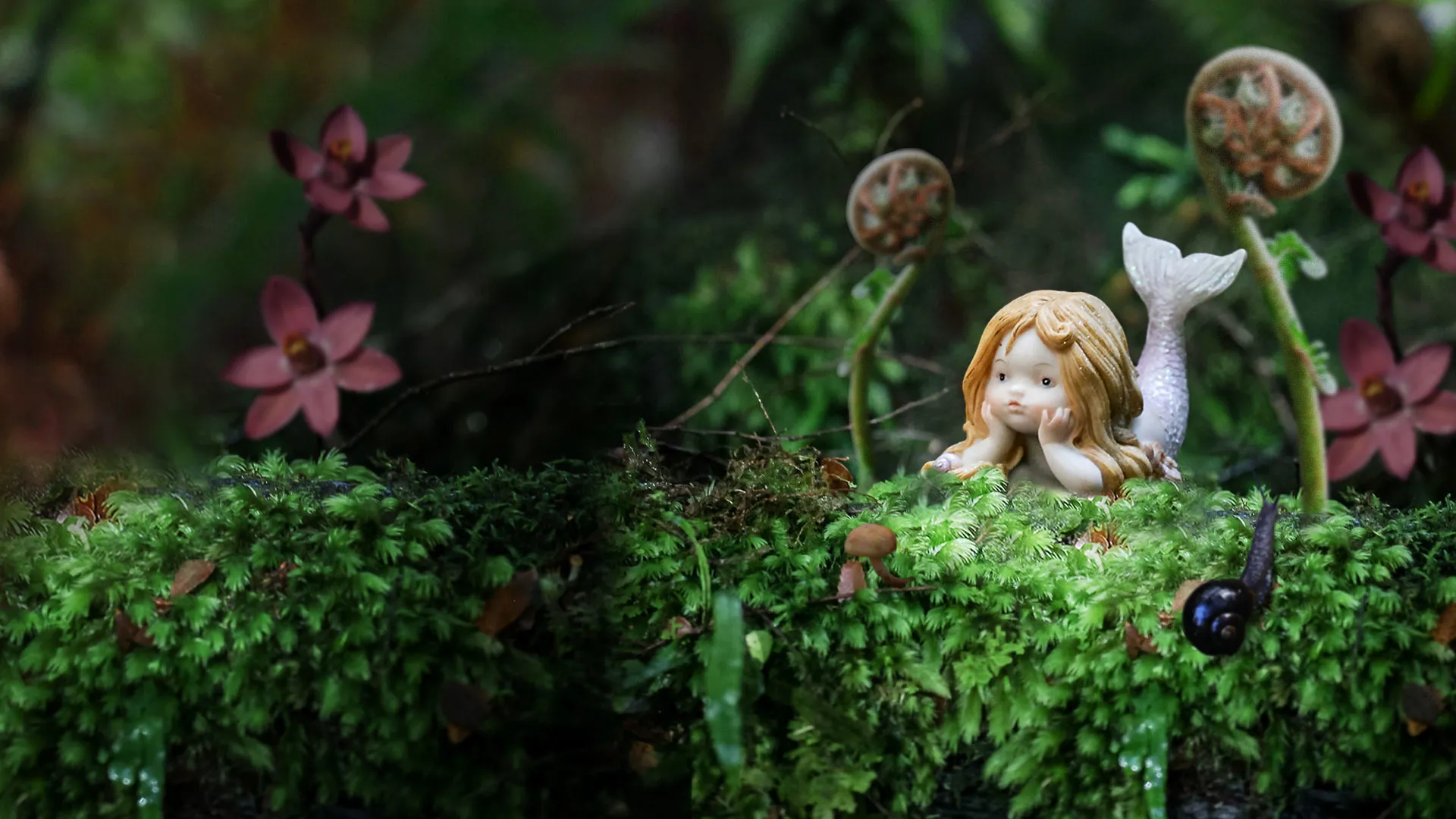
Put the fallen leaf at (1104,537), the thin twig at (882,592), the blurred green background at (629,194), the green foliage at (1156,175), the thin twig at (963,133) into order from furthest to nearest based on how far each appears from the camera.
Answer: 1. the green foliage at (1156,175)
2. the thin twig at (963,133)
3. the blurred green background at (629,194)
4. the fallen leaf at (1104,537)
5. the thin twig at (882,592)

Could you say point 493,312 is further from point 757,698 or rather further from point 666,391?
point 757,698

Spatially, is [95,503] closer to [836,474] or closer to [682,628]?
[682,628]

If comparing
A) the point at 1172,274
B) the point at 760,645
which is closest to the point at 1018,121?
the point at 1172,274

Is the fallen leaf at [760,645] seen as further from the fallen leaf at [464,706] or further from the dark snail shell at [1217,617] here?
the dark snail shell at [1217,617]

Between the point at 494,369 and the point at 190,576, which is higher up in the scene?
the point at 494,369

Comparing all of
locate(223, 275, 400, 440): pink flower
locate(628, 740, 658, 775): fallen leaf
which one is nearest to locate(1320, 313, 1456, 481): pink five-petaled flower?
locate(628, 740, 658, 775): fallen leaf

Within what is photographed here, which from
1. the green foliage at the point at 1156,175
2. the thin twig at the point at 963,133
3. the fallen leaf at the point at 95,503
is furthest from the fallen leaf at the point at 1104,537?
the green foliage at the point at 1156,175
